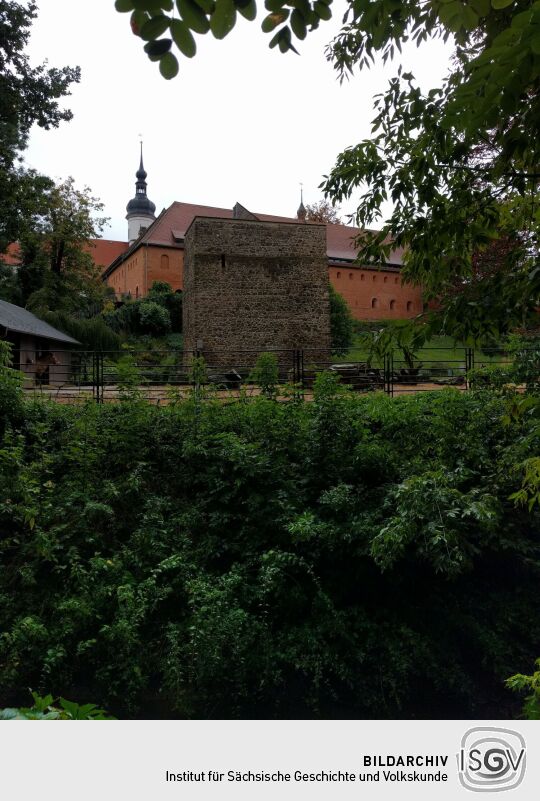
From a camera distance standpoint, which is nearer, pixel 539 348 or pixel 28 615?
pixel 539 348

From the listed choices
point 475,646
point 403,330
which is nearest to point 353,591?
point 475,646

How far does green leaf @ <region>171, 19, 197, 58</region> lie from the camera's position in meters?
1.20

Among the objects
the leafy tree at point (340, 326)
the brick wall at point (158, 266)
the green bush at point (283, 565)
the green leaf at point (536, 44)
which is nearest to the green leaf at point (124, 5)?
the green leaf at point (536, 44)

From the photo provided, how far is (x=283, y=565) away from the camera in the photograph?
5430 mm

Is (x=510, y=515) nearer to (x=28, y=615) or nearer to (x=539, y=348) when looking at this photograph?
(x=539, y=348)

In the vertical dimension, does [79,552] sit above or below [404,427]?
below

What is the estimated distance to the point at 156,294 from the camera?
33.7 meters

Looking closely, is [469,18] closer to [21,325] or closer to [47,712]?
[47,712]

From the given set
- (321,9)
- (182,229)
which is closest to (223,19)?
(321,9)

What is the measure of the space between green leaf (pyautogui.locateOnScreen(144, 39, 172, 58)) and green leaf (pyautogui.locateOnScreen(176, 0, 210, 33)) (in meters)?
0.06

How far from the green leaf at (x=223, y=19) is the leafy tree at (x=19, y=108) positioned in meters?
16.0

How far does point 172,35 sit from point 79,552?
5.61 metres

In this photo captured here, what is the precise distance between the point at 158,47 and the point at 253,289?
74.6ft

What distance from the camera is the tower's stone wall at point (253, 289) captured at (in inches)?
912
